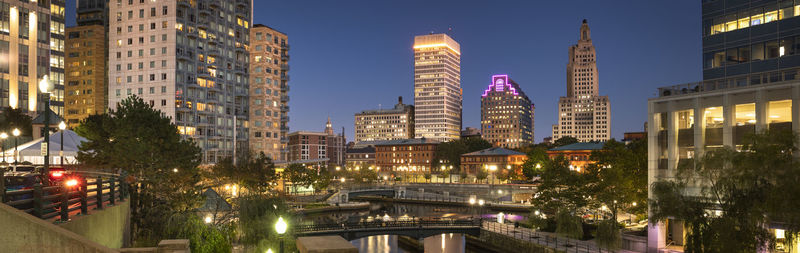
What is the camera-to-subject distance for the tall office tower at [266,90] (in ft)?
408

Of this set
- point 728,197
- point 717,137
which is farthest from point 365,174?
point 728,197

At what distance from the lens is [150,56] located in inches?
4178

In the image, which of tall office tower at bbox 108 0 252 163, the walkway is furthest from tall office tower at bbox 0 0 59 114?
the walkway

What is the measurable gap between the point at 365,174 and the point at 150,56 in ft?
188

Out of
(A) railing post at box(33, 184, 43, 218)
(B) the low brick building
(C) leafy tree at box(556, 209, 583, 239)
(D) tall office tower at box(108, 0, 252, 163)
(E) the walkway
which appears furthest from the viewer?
(B) the low brick building

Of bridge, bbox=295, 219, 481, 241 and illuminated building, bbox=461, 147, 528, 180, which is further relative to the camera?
illuminated building, bbox=461, 147, 528, 180

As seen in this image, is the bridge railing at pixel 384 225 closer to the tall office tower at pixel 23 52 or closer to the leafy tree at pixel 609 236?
the leafy tree at pixel 609 236

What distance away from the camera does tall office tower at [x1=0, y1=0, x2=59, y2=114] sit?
7925 centimetres

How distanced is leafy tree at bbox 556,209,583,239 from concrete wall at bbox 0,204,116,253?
4931 cm

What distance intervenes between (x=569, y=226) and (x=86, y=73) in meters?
125

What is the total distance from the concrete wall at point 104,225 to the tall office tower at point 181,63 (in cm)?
8332

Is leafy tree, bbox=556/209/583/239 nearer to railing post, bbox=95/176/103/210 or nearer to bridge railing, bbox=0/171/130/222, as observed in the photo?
bridge railing, bbox=0/171/130/222

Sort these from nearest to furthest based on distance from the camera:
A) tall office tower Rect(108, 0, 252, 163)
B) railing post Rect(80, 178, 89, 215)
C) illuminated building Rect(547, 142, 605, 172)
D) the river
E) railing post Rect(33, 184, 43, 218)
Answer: railing post Rect(33, 184, 43, 218) → railing post Rect(80, 178, 89, 215) → the river → tall office tower Rect(108, 0, 252, 163) → illuminated building Rect(547, 142, 605, 172)

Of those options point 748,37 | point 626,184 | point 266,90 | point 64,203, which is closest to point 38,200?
point 64,203
